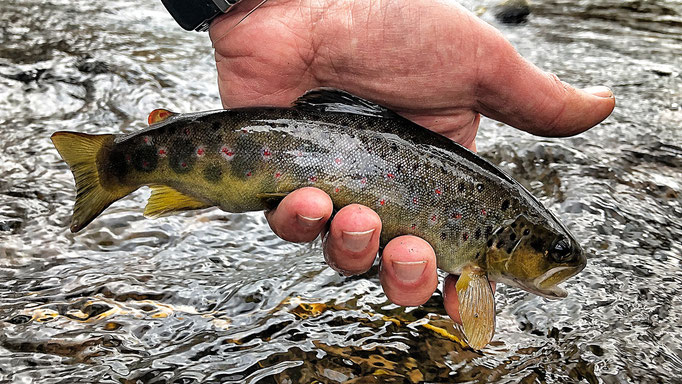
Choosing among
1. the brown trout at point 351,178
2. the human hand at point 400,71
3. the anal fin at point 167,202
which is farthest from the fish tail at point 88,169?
the human hand at point 400,71

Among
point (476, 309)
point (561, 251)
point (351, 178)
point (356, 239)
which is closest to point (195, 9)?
point (351, 178)

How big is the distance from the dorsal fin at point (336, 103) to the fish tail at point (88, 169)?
2.95 feet

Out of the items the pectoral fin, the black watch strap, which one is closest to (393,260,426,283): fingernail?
the pectoral fin

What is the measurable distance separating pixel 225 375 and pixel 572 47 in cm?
654

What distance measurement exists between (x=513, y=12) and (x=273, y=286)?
6988 mm

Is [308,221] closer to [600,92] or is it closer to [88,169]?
[88,169]

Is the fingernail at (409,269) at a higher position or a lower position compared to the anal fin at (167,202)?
lower

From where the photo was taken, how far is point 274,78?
3.79 metres

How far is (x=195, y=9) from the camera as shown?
3.69 m

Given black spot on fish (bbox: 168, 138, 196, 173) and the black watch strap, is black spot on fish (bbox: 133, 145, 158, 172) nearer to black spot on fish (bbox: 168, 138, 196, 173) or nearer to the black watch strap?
black spot on fish (bbox: 168, 138, 196, 173)

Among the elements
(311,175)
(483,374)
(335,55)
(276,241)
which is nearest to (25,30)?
(276,241)

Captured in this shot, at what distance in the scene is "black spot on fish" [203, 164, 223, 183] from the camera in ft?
10.1

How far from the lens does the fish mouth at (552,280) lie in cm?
332

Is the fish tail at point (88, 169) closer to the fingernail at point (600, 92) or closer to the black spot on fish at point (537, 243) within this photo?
the black spot on fish at point (537, 243)
